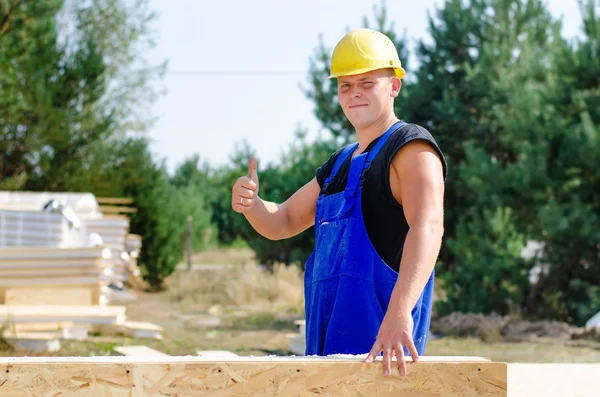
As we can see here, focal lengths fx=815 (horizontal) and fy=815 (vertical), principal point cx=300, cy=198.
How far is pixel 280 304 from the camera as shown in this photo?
57.8 feet

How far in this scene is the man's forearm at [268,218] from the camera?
3355 mm

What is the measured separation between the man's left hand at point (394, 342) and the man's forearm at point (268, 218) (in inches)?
38.0

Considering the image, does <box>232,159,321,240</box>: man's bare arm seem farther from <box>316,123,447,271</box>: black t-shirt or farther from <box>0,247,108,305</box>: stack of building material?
<box>0,247,108,305</box>: stack of building material

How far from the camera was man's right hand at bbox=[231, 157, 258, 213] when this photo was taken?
3.18 meters

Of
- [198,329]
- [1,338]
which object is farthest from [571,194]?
[1,338]

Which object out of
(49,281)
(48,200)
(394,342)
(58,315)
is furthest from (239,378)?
(48,200)

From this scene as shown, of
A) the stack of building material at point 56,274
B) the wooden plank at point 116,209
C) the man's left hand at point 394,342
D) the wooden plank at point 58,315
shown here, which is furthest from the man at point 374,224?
the wooden plank at point 116,209

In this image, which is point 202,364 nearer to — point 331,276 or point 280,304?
point 331,276

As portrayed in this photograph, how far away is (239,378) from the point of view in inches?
96.3

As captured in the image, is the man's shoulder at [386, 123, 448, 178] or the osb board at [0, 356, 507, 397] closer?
the osb board at [0, 356, 507, 397]

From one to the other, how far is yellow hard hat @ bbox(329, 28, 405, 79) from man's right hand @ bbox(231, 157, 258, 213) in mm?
515

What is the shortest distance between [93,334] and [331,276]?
401 inches

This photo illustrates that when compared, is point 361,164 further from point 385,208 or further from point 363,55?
point 363,55

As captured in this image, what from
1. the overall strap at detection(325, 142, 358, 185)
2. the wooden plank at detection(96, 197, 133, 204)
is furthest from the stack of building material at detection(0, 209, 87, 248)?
the overall strap at detection(325, 142, 358, 185)
